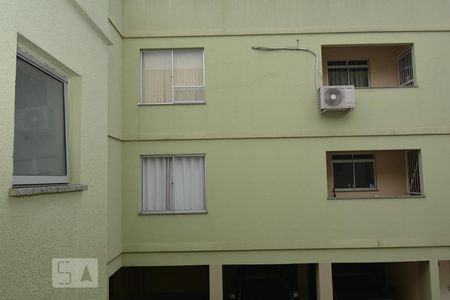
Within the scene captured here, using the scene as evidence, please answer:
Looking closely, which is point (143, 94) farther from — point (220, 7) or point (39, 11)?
point (39, 11)

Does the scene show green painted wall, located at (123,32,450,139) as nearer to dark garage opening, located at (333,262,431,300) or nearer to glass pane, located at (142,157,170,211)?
glass pane, located at (142,157,170,211)

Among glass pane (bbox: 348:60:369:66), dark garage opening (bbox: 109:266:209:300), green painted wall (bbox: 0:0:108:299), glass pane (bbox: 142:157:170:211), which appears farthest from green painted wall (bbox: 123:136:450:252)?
dark garage opening (bbox: 109:266:209:300)

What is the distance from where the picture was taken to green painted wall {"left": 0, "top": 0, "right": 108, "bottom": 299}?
11.8 ft

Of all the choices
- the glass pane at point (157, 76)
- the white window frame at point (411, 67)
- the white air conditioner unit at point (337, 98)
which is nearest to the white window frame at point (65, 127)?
the glass pane at point (157, 76)

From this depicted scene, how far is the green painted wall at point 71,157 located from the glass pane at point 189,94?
→ 220 centimetres

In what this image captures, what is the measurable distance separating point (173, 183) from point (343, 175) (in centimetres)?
401

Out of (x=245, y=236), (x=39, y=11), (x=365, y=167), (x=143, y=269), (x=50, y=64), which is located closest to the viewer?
(x=39, y=11)

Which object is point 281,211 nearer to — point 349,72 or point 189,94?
point 189,94

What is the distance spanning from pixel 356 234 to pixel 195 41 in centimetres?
537

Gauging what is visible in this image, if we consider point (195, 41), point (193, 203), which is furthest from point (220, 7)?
point (193, 203)

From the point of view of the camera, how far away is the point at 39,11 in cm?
426

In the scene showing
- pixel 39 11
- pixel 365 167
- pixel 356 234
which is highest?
pixel 39 11

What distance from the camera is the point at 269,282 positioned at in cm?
909

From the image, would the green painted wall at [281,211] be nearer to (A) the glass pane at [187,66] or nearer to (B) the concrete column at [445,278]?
(B) the concrete column at [445,278]
